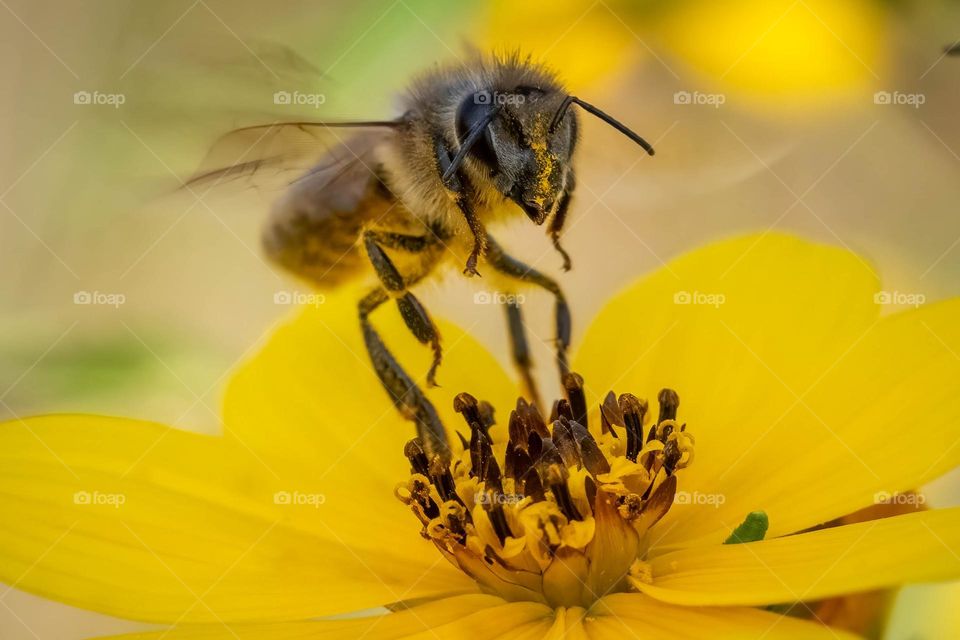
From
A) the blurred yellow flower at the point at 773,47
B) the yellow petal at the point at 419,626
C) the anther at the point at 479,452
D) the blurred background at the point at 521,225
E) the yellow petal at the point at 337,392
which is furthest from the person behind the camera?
the blurred yellow flower at the point at 773,47

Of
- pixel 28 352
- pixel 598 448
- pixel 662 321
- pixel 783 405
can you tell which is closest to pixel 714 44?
pixel 662 321

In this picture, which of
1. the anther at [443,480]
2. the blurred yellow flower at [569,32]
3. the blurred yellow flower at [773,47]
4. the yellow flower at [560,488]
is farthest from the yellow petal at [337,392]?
the blurred yellow flower at [773,47]

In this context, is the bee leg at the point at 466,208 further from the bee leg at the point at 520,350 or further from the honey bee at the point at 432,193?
the bee leg at the point at 520,350

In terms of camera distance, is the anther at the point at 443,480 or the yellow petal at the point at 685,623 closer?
the yellow petal at the point at 685,623

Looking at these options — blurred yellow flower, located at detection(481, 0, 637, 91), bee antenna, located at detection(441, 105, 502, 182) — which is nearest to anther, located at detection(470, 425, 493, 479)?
bee antenna, located at detection(441, 105, 502, 182)

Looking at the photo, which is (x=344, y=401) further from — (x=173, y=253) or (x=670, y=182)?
(x=670, y=182)

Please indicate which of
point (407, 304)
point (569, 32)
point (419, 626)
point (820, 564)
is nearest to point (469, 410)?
point (407, 304)

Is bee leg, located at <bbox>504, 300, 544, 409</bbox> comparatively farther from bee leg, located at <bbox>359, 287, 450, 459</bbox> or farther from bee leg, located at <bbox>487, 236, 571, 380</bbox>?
bee leg, located at <bbox>359, 287, 450, 459</bbox>
